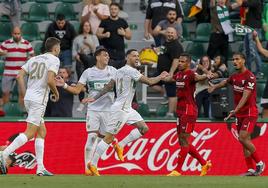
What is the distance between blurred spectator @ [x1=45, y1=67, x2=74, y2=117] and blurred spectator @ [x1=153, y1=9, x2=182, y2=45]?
7.21 feet

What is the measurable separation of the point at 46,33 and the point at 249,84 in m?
5.89

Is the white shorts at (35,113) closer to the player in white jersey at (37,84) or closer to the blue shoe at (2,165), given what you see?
the player in white jersey at (37,84)

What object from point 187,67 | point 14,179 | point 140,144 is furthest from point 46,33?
point 14,179

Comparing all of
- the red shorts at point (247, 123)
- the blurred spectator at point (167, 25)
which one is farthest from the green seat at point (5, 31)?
the red shorts at point (247, 123)

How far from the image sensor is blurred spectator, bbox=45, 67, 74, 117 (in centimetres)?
2075

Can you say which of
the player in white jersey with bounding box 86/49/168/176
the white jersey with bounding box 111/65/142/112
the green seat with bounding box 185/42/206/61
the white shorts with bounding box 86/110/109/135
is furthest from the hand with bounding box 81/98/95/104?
the green seat with bounding box 185/42/206/61

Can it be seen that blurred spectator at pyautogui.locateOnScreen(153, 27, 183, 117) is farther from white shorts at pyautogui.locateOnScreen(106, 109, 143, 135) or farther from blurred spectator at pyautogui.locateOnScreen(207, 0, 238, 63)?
white shorts at pyautogui.locateOnScreen(106, 109, 143, 135)

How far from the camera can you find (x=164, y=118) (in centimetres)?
2017

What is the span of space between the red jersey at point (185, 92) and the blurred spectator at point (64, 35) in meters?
4.50

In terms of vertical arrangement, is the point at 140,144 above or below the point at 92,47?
below

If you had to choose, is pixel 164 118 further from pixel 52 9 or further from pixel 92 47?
pixel 52 9

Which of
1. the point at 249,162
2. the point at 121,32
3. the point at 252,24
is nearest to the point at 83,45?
the point at 121,32

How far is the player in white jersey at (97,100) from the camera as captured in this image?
725 inches

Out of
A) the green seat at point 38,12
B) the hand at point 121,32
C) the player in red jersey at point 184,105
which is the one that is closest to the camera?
the player in red jersey at point 184,105
